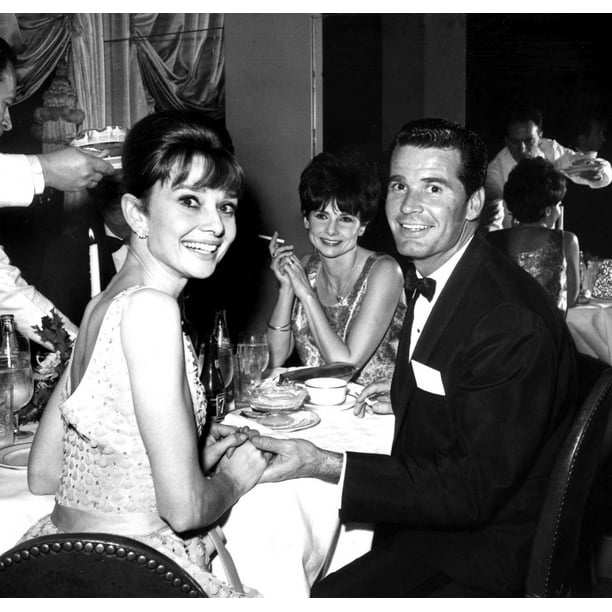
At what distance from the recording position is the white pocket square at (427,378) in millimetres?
1653

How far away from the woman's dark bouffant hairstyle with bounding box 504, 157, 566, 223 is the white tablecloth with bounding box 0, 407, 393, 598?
3898 millimetres

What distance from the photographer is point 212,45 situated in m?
6.24

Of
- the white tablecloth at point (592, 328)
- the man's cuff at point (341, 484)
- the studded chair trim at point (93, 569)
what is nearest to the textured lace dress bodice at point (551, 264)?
the white tablecloth at point (592, 328)

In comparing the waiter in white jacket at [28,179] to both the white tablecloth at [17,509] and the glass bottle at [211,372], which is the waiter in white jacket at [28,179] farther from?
the white tablecloth at [17,509]

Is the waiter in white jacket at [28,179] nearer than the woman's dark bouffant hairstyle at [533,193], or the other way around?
the waiter in white jacket at [28,179]

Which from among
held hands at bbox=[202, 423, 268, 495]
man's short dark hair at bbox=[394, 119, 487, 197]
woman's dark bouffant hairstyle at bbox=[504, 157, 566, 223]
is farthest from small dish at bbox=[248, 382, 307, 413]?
woman's dark bouffant hairstyle at bbox=[504, 157, 566, 223]

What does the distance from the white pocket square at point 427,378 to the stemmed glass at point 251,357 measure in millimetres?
731

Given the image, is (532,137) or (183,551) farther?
(532,137)

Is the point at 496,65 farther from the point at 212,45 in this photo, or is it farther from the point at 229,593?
the point at 229,593

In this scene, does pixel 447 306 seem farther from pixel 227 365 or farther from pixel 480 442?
pixel 227 365

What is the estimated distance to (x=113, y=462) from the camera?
139cm
